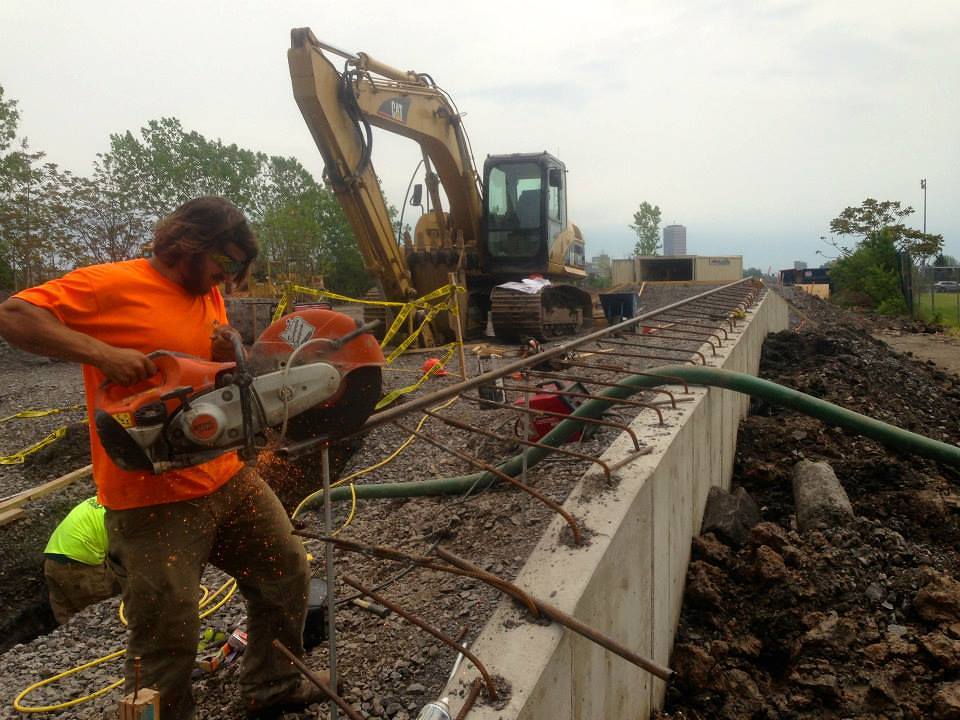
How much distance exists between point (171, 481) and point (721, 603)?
8.83ft

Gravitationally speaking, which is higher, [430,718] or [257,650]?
[430,718]

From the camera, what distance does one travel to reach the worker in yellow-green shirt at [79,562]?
4020 mm

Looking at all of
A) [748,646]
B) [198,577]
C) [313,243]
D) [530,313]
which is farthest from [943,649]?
[313,243]

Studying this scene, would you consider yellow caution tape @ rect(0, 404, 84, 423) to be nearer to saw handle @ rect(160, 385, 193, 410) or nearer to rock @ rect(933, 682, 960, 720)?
saw handle @ rect(160, 385, 193, 410)

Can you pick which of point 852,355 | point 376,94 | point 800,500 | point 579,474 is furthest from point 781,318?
point 579,474

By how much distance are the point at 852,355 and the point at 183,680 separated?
11252mm

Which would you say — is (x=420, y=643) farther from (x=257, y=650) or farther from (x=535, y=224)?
(x=535, y=224)

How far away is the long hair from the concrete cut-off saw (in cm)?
44

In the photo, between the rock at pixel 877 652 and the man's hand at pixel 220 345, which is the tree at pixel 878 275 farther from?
the man's hand at pixel 220 345

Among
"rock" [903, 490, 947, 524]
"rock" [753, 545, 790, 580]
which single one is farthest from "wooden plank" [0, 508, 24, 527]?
"rock" [903, 490, 947, 524]

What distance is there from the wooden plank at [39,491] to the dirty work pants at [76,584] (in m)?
1.34

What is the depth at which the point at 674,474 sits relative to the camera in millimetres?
3303

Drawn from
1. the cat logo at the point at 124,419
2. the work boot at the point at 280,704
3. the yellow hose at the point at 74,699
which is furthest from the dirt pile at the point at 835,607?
the cat logo at the point at 124,419

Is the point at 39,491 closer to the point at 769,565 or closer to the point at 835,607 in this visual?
the point at 769,565
